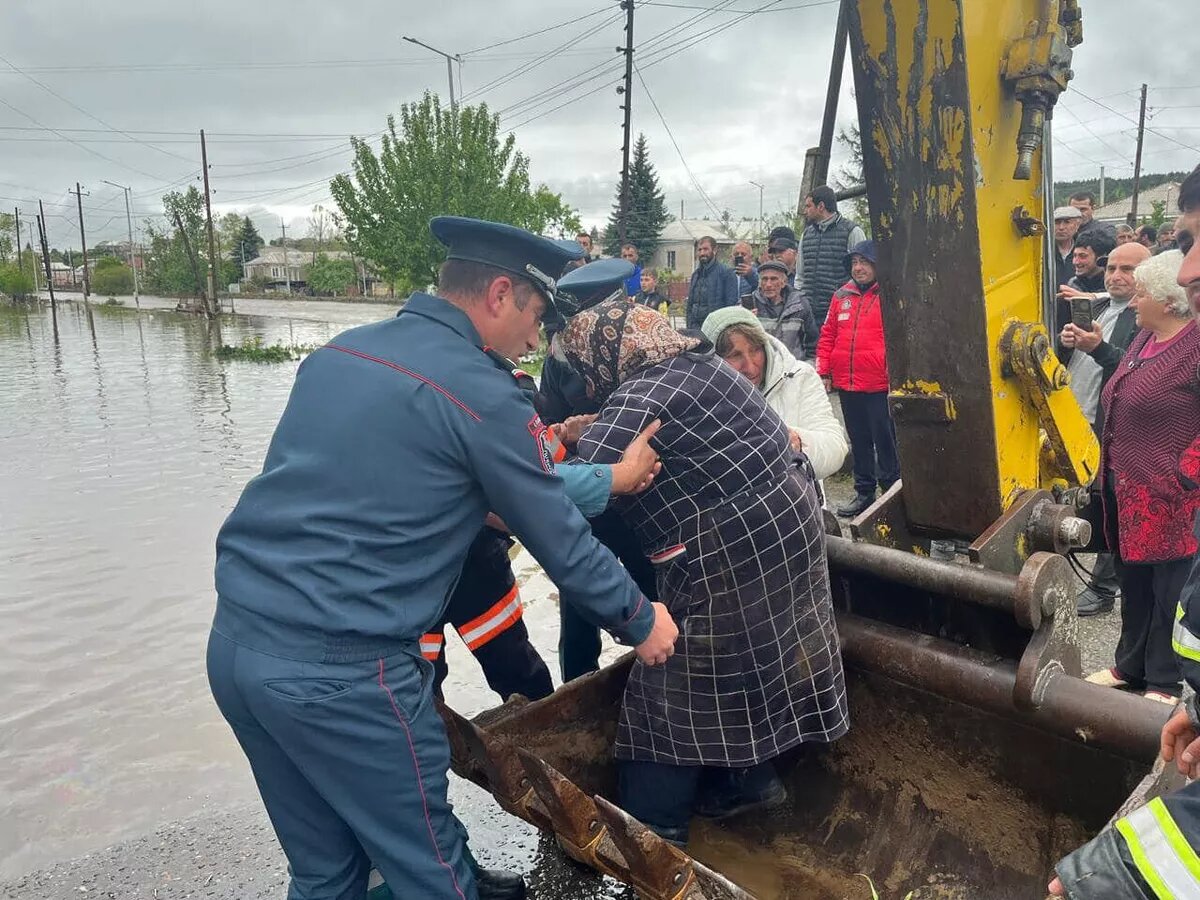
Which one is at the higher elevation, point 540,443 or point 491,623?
point 540,443

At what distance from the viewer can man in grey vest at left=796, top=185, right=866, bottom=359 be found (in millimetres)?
7156

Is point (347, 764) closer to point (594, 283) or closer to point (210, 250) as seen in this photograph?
point (594, 283)

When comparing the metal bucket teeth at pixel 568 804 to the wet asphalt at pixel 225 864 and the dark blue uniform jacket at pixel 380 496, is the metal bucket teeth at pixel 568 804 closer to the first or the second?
the dark blue uniform jacket at pixel 380 496

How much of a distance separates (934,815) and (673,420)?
1.50 meters

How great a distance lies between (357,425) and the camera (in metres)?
1.96

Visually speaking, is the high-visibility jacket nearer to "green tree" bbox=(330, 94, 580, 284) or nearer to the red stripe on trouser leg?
the red stripe on trouser leg

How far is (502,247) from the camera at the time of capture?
7.13 feet

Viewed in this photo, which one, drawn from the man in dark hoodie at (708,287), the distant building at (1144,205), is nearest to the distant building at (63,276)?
the distant building at (1144,205)

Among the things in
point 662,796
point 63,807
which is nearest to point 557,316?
point 662,796

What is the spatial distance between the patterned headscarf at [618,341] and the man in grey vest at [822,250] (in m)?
4.81

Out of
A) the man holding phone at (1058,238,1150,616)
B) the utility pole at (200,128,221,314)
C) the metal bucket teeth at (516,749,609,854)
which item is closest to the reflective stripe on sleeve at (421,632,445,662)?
the metal bucket teeth at (516,749,609,854)

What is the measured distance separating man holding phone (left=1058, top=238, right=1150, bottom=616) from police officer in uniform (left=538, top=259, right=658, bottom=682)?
239 cm

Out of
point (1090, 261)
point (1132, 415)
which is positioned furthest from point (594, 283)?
point (1090, 261)

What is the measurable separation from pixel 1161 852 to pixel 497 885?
2.02 m
